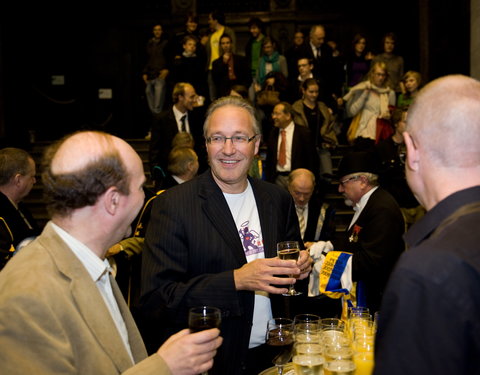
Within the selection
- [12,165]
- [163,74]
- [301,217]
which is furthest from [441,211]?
[163,74]

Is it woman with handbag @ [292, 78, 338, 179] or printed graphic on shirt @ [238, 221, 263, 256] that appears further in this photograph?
woman with handbag @ [292, 78, 338, 179]

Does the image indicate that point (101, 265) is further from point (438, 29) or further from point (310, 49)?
point (438, 29)

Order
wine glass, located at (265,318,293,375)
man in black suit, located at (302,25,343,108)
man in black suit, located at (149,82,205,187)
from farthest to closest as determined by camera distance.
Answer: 1. man in black suit, located at (302,25,343,108)
2. man in black suit, located at (149,82,205,187)
3. wine glass, located at (265,318,293,375)

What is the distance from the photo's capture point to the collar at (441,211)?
1.31m

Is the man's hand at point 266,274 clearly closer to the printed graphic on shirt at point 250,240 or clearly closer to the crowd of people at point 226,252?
the crowd of people at point 226,252

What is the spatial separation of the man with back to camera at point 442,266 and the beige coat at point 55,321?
2.38 ft

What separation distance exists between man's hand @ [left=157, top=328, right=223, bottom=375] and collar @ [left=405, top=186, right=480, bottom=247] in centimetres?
68

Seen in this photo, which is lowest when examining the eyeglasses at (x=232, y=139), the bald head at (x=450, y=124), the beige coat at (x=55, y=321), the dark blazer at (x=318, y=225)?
the dark blazer at (x=318, y=225)

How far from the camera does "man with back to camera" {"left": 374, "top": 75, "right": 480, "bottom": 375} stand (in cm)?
112

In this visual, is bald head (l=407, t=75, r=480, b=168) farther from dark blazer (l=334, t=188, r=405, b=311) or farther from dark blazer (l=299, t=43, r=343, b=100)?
dark blazer (l=299, t=43, r=343, b=100)

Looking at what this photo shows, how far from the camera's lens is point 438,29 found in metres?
8.74

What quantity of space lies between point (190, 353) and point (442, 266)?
798 mm

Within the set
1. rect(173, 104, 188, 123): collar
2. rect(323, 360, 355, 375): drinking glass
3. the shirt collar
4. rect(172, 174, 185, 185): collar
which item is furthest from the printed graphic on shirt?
rect(173, 104, 188, 123): collar

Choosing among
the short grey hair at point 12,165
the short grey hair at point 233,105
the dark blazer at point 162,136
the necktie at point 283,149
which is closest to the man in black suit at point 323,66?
the necktie at point 283,149
